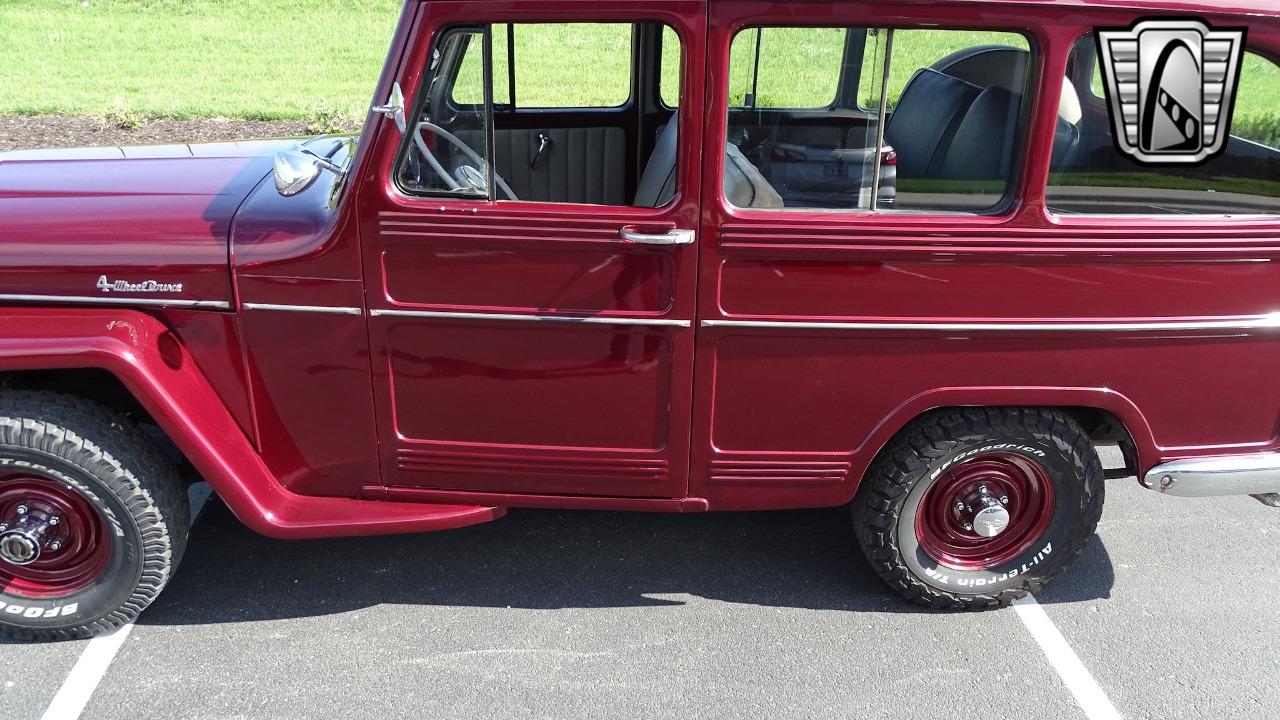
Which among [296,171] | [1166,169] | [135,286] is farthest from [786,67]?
[135,286]

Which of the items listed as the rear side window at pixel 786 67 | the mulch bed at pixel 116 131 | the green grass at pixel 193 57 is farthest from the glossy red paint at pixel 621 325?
the green grass at pixel 193 57

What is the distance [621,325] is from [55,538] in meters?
1.86

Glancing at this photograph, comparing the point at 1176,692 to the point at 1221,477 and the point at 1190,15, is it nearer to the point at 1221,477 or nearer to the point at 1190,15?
the point at 1221,477

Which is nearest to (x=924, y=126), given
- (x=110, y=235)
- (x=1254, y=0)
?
(x=1254, y=0)

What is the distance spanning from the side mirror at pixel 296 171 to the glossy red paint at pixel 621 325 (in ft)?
0.18

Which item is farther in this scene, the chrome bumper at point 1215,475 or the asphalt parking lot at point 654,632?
the chrome bumper at point 1215,475

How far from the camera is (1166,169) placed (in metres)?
2.63

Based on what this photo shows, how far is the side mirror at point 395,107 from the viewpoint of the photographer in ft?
8.16

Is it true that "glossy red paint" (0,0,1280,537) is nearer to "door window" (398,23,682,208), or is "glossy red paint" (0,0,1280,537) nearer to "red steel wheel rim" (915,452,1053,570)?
"door window" (398,23,682,208)

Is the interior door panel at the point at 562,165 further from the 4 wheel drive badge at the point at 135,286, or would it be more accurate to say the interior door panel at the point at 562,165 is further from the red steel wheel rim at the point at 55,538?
the red steel wheel rim at the point at 55,538

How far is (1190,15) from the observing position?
8.11 feet

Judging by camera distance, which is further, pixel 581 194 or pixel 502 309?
pixel 581 194

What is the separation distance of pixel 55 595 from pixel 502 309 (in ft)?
5.52

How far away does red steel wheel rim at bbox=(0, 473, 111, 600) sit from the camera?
9.24ft
